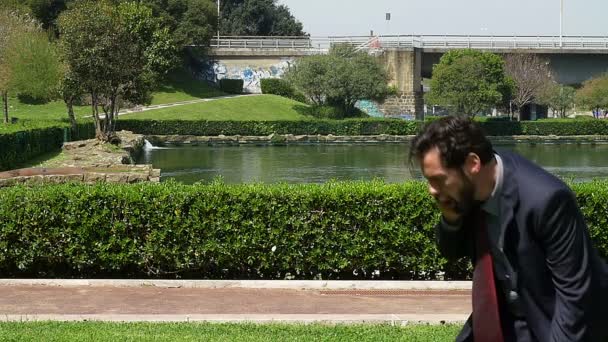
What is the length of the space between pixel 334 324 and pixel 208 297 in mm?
1836

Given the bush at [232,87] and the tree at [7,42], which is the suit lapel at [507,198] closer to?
the tree at [7,42]

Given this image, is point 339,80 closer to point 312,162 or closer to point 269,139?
point 269,139

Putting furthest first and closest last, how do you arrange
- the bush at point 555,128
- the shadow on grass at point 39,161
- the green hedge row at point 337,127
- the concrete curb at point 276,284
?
the bush at point 555,128 < the green hedge row at point 337,127 < the shadow on grass at point 39,161 < the concrete curb at point 276,284

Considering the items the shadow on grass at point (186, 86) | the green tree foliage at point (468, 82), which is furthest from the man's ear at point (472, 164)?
the shadow on grass at point (186, 86)

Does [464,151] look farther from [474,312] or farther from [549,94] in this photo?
[549,94]

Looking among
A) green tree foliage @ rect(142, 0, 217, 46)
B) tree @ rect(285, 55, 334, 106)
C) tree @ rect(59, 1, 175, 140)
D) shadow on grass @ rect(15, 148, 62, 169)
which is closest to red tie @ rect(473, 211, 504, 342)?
shadow on grass @ rect(15, 148, 62, 169)

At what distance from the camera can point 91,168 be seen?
20.4 metres

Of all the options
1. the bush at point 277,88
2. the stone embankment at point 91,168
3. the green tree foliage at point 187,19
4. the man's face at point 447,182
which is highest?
the green tree foliage at point 187,19

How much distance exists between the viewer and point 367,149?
4388 cm

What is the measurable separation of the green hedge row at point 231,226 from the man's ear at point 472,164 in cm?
629

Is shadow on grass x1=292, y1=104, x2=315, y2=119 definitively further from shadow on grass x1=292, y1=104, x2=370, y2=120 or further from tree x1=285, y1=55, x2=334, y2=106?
tree x1=285, y1=55, x2=334, y2=106

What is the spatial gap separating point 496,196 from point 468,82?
54453 millimetres

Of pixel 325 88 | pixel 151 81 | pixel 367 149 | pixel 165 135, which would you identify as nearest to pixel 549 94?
pixel 325 88

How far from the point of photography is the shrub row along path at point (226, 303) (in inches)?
277
